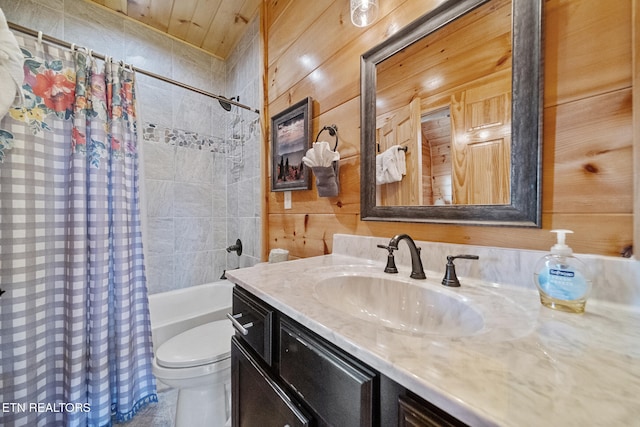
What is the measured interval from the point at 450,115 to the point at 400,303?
60cm

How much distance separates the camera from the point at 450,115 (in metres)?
0.74

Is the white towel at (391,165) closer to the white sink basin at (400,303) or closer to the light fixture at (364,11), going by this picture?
the white sink basin at (400,303)

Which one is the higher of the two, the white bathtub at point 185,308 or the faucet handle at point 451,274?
the faucet handle at point 451,274

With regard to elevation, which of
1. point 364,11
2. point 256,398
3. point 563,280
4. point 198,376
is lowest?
point 198,376

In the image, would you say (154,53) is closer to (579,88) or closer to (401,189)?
(401,189)

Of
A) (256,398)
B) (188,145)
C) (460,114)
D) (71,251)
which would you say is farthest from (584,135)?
(188,145)

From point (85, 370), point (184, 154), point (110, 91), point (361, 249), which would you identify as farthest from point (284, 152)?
point (85, 370)

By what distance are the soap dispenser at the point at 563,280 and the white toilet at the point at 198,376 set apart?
3.94 feet

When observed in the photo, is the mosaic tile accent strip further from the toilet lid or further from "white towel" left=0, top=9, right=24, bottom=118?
the toilet lid

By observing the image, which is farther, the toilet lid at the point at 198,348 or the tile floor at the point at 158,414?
the tile floor at the point at 158,414

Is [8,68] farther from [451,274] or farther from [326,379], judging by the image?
[451,274]

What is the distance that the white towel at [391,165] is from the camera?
87 centimetres

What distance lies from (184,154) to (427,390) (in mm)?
2237
